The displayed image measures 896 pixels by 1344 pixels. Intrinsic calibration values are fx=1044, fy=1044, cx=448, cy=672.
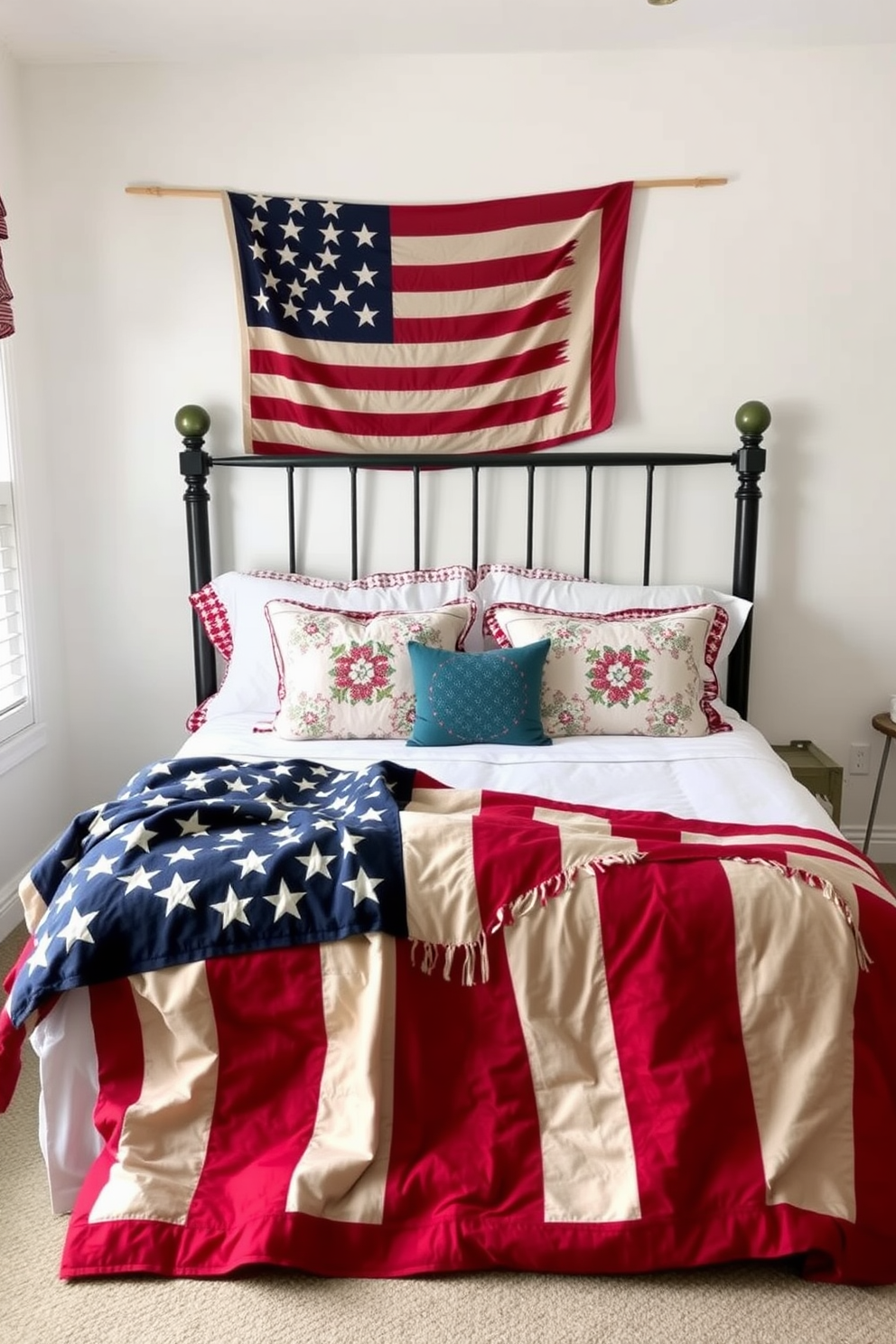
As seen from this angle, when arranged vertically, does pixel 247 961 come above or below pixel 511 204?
below

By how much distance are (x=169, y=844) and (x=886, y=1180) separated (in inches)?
50.7

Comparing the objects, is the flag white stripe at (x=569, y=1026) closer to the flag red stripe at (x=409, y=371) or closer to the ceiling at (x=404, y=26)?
the flag red stripe at (x=409, y=371)

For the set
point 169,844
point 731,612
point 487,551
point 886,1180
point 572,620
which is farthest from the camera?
point 487,551

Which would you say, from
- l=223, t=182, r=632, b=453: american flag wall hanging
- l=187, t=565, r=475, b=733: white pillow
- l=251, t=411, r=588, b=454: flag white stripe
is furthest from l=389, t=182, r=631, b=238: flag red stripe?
l=187, t=565, r=475, b=733: white pillow

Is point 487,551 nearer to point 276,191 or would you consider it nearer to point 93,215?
point 276,191

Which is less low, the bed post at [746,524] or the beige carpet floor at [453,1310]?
the bed post at [746,524]

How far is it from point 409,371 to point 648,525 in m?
0.86

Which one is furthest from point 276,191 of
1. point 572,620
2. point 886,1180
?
point 886,1180

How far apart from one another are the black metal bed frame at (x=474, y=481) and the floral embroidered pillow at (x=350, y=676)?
0.55 metres

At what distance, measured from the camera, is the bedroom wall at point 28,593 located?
2.96 metres

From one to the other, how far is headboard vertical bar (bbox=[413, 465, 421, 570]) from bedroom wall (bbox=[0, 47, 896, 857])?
49 centimetres

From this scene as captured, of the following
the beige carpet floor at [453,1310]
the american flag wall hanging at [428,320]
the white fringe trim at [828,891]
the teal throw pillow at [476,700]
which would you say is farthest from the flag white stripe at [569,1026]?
the american flag wall hanging at [428,320]

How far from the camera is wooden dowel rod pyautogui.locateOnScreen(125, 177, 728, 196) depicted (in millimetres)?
3049

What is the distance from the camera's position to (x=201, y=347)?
3.19m
